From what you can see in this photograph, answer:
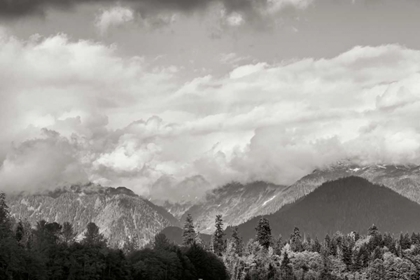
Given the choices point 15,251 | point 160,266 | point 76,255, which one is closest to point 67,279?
point 76,255

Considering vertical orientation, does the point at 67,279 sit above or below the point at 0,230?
below

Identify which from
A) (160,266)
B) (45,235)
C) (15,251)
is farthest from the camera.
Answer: (160,266)

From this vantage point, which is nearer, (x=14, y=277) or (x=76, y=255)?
(x=14, y=277)

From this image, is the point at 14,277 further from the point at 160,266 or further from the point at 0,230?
the point at 160,266

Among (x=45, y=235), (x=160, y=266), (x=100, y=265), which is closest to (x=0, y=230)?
(x=45, y=235)

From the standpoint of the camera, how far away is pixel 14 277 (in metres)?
154

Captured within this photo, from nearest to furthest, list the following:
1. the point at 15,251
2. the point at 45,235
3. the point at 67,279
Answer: the point at 15,251
the point at 67,279
the point at 45,235

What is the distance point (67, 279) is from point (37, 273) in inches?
537

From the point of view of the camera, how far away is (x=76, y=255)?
176 m

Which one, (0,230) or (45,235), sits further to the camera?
(45,235)

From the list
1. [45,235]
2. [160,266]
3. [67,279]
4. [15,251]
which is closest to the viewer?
[15,251]

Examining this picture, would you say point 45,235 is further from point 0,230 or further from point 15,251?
point 15,251

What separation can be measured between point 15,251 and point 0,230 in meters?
18.6

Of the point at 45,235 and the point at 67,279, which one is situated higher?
the point at 45,235
